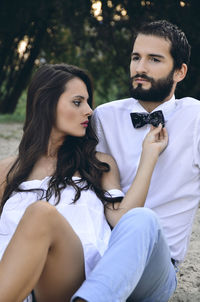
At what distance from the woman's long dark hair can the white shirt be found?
0.19 meters

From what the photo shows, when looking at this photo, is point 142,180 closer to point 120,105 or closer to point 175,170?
point 175,170

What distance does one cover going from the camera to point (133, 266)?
2248 millimetres

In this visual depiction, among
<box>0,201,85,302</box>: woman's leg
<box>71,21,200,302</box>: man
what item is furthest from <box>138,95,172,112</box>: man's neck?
<box>0,201,85,302</box>: woman's leg

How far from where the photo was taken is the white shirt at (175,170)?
289 cm

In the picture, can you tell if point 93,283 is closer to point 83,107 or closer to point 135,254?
point 135,254

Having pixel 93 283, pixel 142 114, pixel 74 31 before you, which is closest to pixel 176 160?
pixel 142 114

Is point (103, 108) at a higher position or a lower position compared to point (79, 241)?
higher

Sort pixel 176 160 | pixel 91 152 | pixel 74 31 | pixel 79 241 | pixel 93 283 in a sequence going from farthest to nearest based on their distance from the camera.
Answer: pixel 74 31
pixel 91 152
pixel 176 160
pixel 79 241
pixel 93 283

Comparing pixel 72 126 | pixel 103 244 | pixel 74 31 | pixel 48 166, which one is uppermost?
pixel 74 31

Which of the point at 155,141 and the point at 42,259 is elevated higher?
the point at 155,141

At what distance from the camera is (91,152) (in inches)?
123

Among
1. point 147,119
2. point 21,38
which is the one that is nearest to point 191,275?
point 147,119

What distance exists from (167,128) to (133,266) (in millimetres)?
1038

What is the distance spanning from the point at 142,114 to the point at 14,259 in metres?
1.26
